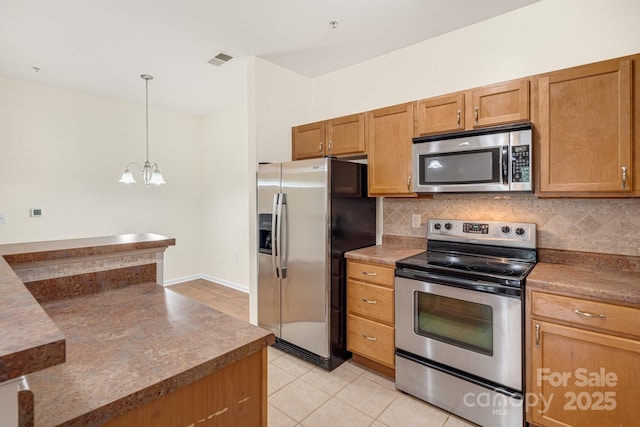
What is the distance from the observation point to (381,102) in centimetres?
310

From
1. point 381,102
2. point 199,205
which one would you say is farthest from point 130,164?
point 381,102

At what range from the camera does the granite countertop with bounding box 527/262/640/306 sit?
1.56 meters

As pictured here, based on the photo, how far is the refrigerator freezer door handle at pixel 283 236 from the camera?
281 centimetres

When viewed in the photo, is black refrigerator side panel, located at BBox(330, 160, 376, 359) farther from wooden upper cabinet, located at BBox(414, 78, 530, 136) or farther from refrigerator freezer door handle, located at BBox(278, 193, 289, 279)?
wooden upper cabinet, located at BBox(414, 78, 530, 136)

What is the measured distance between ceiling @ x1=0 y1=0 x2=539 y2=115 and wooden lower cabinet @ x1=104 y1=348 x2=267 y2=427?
2324 mm

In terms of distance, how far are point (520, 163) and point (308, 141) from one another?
6.20 ft

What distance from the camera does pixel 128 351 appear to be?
1.00 meters

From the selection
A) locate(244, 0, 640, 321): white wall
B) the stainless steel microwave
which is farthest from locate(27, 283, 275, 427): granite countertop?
locate(244, 0, 640, 321): white wall

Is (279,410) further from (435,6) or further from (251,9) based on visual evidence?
(435,6)

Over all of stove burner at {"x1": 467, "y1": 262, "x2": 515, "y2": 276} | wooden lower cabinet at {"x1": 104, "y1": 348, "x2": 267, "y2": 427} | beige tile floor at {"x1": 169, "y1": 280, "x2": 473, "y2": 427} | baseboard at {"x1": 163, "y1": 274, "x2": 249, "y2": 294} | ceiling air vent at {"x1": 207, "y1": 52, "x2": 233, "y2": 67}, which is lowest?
beige tile floor at {"x1": 169, "y1": 280, "x2": 473, "y2": 427}

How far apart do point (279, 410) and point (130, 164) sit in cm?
397

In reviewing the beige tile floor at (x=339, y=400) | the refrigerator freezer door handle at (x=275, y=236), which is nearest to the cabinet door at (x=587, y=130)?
the beige tile floor at (x=339, y=400)

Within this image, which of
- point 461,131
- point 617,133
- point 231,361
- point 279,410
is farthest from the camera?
point 461,131

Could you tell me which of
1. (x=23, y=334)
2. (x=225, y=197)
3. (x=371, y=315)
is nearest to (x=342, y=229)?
(x=371, y=315)
